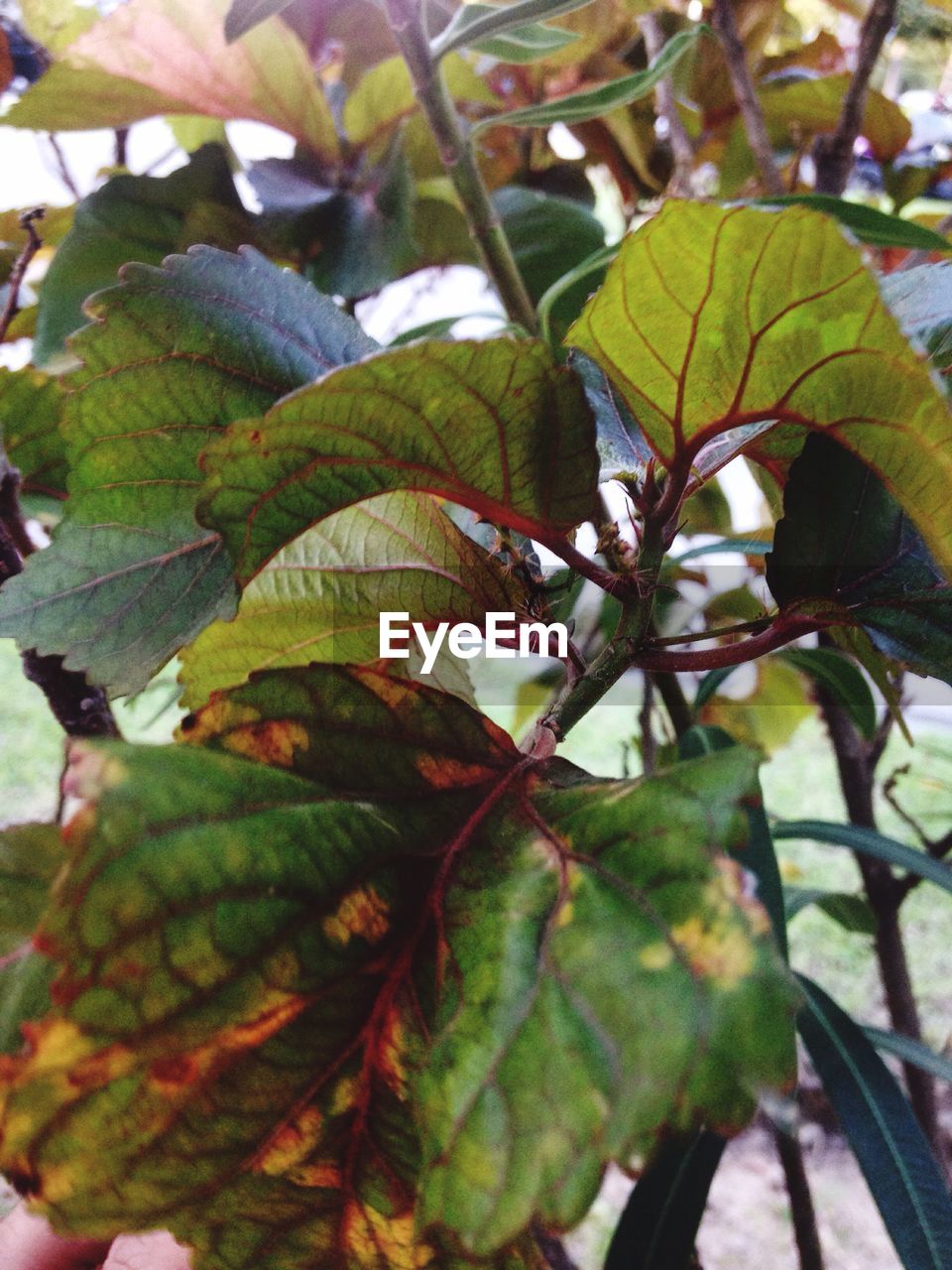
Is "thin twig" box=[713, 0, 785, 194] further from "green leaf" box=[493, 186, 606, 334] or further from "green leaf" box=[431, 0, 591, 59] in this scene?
A: "green leaf" box=[431, 0, 591, 59]

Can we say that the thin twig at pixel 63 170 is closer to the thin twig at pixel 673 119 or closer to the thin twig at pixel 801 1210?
the thin twig at pixel 673 119

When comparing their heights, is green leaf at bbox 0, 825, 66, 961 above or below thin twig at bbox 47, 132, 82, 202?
below

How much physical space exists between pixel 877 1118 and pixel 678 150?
2.23ft

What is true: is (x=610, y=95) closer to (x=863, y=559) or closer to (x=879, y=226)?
(x=879, y=226)

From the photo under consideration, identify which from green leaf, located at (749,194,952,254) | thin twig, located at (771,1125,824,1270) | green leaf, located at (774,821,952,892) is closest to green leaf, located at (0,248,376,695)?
green leaf, located at (749,194,952,254)

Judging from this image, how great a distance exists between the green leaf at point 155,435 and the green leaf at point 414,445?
5cm

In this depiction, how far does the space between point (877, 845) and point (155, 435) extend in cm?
53

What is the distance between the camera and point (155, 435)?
0.97 feet

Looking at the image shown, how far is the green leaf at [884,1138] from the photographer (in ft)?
1.55

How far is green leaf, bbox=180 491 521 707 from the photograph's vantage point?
0.32m

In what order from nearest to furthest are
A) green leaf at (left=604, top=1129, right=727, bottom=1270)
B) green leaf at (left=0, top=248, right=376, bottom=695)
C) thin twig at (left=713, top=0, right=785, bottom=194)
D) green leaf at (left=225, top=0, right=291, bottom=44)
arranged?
green leaf at (left=0, top=248, right=376, bottom=695) → green leaf at (left=225, top=0, right=291, bottom=44) → green leaf at (left=604, top=1129, right=727, bottom=1270) → thin twig at (left=713, top=0, right=785, bottom=194)

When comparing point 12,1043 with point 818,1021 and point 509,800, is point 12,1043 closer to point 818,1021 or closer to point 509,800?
point 509,800

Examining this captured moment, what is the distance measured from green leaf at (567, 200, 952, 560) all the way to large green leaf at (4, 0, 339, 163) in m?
0.41

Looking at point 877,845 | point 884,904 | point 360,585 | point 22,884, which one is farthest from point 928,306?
point 884,904
